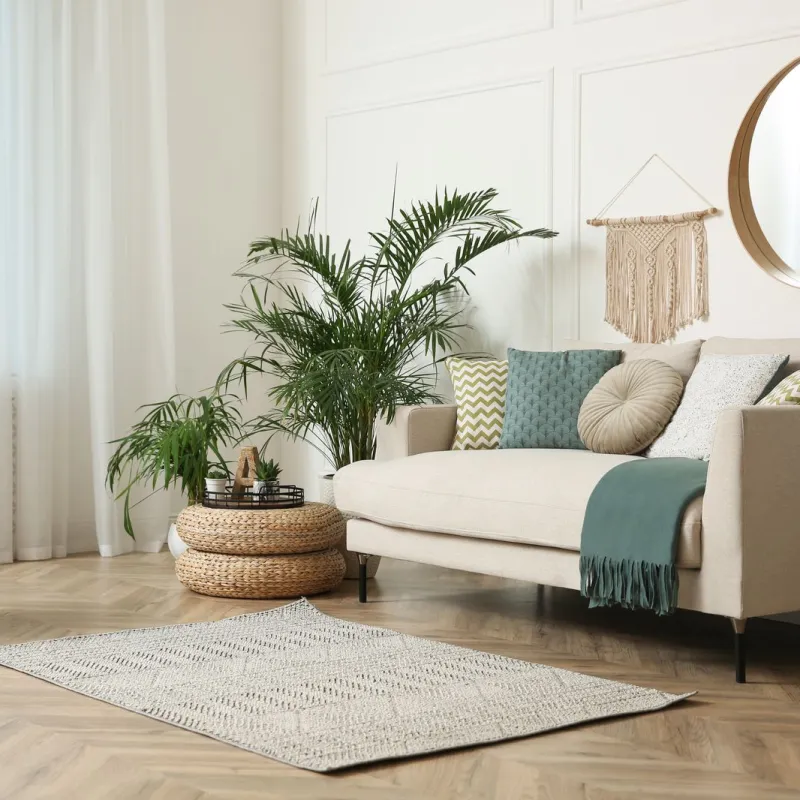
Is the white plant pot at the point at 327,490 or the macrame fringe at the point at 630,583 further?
the white plant pot at the point at 327,490

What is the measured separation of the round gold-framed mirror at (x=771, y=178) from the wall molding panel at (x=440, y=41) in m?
1.03

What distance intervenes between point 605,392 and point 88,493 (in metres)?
2.42

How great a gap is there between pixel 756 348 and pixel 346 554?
164 cm

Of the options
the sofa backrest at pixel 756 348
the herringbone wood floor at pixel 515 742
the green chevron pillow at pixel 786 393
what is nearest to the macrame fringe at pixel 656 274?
the sofa backrest at pixel 756 348

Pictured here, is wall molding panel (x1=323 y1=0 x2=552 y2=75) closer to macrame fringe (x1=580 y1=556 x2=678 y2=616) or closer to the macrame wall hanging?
the macrame wall hanging

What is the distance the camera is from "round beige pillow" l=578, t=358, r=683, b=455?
11.4 ft

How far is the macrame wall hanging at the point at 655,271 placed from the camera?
4086 mm

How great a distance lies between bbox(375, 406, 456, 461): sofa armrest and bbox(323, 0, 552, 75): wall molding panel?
5.40 feet

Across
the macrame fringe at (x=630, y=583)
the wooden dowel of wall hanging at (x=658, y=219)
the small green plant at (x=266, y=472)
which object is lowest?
the macrame fringe at (x=630, y=583)

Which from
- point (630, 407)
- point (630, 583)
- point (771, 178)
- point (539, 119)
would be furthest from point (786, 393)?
point (539, 119)

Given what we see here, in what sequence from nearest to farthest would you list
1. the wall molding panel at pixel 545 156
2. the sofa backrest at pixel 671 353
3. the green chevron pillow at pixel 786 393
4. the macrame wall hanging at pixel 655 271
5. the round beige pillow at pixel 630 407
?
the green chevron pillow at pixel 786 393 → the round beige pillow at pixel 630 407 → the sofa backrest at pixel 671 353 → the macrame wall hanging at pixel 655 271 → the wall molding panel at pixel 545 156

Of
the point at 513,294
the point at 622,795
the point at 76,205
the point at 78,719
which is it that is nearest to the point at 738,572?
the point at 622,795

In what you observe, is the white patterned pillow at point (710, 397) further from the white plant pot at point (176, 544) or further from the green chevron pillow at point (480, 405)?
the white plant pot at point (176, 544)

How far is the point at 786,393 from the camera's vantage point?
3.04m
